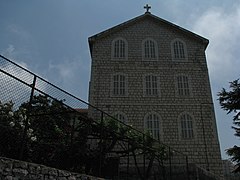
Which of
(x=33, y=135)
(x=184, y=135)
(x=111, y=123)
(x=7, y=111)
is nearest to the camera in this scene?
(x=7, y=111)

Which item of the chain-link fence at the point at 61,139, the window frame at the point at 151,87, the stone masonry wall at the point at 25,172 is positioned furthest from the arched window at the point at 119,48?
the stone masonry wall at the point at 25,172

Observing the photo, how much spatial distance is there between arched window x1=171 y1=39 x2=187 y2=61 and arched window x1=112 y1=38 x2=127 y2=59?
3670mm

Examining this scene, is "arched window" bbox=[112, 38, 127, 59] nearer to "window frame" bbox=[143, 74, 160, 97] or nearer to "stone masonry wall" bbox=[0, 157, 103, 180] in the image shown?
"window frame" bbox=[143, 74, 160, 97]

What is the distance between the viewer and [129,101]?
17781 mm

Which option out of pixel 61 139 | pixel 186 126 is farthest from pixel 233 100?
pixel 61 139

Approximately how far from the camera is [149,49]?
19875 millimetres

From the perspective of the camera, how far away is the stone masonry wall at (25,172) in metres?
4.29

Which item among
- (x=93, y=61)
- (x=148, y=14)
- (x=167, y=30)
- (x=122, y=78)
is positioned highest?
(x=148, y=14)

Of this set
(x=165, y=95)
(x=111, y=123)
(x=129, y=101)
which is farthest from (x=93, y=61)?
(x=111, y=123)

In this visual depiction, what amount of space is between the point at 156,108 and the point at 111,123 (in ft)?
25.2

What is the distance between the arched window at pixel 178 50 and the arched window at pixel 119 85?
4.23 meters

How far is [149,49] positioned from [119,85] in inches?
153

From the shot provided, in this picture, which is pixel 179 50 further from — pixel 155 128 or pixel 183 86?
pixel 155 128

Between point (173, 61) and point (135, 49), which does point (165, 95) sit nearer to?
point (173, 61)
